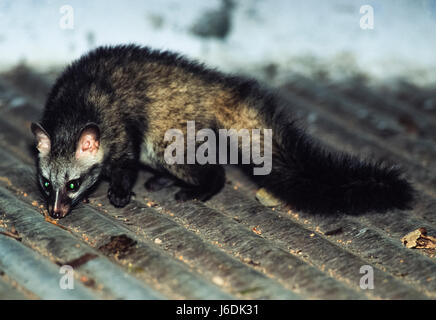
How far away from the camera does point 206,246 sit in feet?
11.7

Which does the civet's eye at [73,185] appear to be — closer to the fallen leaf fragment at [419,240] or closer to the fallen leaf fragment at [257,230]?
the fallen leaf fragment at [257,230]

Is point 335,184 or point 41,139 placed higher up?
point 41,139

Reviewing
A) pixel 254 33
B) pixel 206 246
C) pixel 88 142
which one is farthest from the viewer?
pixel 254 33

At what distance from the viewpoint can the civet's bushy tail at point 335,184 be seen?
4.08 metres

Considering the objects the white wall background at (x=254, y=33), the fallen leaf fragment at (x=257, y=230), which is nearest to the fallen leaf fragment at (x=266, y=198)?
the fallen leaf fragment at (x=257, y=230)

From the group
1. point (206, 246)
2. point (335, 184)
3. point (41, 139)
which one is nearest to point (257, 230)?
point (206, 246)

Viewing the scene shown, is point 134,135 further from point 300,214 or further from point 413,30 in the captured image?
point 413,30

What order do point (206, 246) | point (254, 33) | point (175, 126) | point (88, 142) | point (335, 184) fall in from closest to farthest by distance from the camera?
point (206, 246), point (335, 184), point (88, 142), point (175, 126), point (254, 33)

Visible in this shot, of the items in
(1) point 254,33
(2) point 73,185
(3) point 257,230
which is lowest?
(3) point 257,230

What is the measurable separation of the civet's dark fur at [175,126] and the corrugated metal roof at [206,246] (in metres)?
0.16

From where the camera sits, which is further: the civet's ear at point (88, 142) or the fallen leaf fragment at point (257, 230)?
the civet's ear at point (88, 142)

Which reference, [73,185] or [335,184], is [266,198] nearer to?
[335,184]

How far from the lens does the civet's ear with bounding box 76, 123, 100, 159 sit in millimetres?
4258

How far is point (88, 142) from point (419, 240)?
8.74 ft
